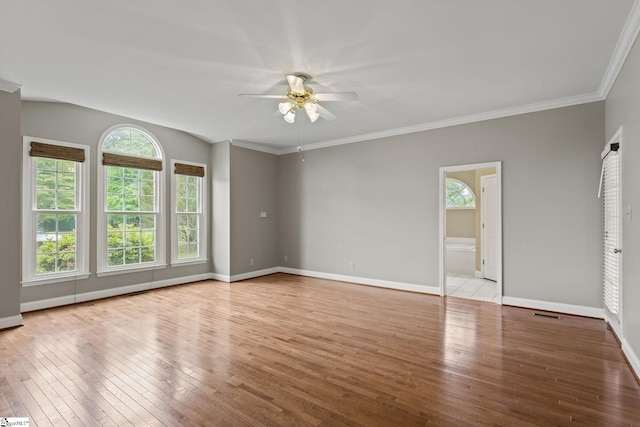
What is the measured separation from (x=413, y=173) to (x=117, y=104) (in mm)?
4594

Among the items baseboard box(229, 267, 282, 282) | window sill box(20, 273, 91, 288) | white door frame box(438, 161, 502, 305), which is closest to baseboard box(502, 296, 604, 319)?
white door frame box(438, 161, 502, 305)

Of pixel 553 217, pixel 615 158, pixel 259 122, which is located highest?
pixel 259 122

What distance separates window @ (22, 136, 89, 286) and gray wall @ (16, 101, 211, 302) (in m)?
0.10

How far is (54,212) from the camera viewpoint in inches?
175

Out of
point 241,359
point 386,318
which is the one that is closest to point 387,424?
point 241,359

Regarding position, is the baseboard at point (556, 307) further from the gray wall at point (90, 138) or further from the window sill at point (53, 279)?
the window sill at point (53, 279)

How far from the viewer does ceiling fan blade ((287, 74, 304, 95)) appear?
317 centimetres

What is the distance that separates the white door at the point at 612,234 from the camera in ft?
10.4

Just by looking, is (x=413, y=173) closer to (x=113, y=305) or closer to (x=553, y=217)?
(x=553, y=217)

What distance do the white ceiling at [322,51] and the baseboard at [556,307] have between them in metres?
2.64

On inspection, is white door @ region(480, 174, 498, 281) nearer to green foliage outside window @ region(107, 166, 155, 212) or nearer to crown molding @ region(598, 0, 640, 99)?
crown molding @ region(598, 0, 640, 99)

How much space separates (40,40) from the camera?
2.70 metres

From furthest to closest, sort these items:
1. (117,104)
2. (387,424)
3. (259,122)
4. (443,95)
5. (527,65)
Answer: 1. (259,122)
2. (117,104)
3. (443,95)
4. (527,65)
5. (387,424)

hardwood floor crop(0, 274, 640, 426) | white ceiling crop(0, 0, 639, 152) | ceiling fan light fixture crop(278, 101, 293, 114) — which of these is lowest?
hardwood floor crop(0, 274, 640, 426)
